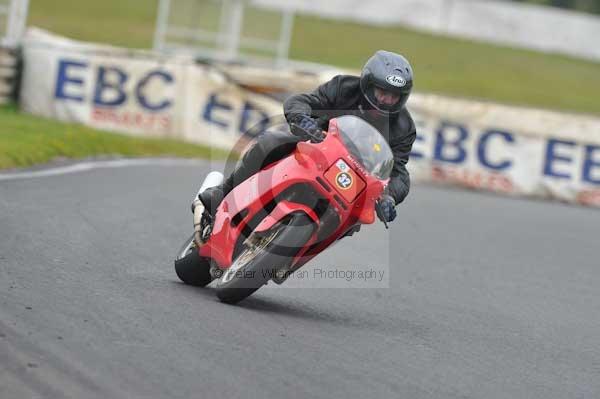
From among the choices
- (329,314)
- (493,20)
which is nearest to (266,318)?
(329,314)

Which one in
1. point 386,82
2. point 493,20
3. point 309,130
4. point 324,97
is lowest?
point 309,130

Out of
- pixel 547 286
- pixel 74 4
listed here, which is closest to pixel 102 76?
pixel 547 286

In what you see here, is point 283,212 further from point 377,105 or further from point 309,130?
point 377,105

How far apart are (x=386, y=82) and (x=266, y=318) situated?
1559mm

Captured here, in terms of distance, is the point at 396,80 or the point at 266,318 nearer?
the point at 266,318

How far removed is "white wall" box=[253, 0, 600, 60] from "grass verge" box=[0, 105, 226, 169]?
23.1m

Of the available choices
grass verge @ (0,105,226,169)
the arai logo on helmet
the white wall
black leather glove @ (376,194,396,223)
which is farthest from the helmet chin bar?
the white wall

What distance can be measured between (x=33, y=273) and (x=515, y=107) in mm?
12470

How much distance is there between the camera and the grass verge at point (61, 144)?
1368 cm

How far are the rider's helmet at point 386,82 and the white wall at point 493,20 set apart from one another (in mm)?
33058

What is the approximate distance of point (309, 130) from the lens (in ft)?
24.2

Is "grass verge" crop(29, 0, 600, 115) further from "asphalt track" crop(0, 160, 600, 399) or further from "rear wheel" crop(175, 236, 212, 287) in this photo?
"rear wheel" crop(175, 236, 212, 287)

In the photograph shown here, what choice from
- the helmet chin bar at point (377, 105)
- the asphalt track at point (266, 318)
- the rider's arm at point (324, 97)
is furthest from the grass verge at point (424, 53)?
the helmet chin bar at point (377, 105)

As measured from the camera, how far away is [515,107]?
61.7 ft
